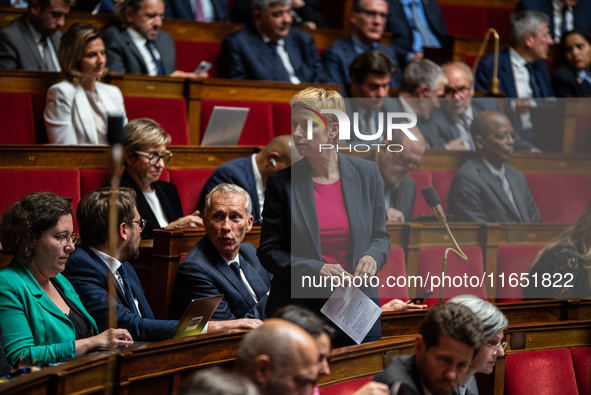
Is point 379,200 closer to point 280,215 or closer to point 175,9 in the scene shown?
point 280,215

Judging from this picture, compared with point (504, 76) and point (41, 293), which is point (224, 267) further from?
point (504, 76)

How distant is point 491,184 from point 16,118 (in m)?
1.18

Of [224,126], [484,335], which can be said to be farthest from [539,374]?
[224,126]

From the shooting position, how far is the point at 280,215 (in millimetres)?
1306

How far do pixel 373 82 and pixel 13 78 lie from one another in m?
0.89

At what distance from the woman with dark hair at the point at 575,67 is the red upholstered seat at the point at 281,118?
107 cm

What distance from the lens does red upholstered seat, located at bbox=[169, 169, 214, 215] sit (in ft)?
6.73

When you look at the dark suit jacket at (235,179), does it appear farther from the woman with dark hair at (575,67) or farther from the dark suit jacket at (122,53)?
the woman with dark hair at (575,67)

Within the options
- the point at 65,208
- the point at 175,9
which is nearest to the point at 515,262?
the point at 65,208

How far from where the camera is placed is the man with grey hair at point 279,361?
2.82 feet

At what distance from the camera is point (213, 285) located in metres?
1.50

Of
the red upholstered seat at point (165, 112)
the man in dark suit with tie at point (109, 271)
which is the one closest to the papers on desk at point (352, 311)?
the man in dark suit with tie at point (109, 271)

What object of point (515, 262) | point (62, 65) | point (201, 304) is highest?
point (62, 65)

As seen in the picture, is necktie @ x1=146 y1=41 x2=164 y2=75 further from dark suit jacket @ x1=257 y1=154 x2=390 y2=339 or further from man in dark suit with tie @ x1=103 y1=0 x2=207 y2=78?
dark suit jacket @ x1=257 y1=154 x2=390 y2=339
